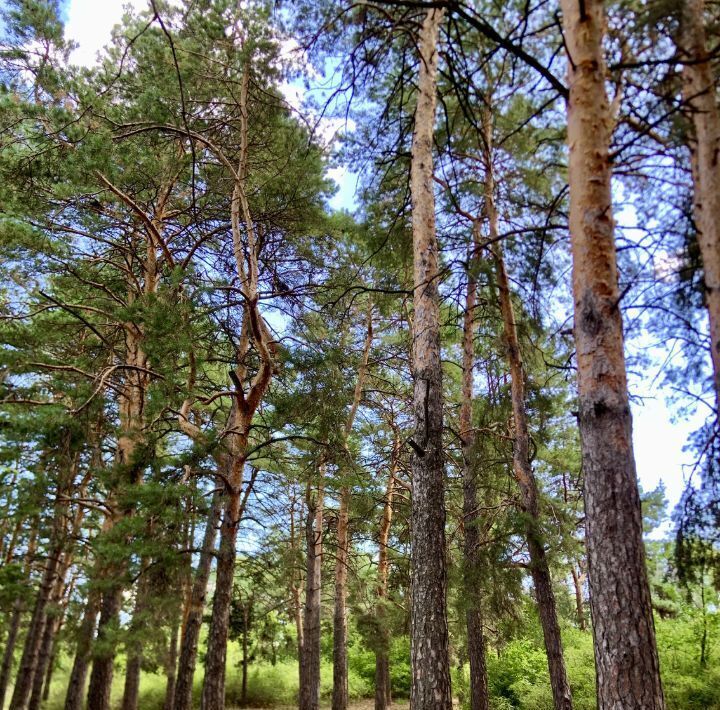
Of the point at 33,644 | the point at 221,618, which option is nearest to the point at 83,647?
the point at 221,618

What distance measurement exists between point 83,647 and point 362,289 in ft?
20.0

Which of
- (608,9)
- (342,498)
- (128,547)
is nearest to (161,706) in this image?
(342,498)

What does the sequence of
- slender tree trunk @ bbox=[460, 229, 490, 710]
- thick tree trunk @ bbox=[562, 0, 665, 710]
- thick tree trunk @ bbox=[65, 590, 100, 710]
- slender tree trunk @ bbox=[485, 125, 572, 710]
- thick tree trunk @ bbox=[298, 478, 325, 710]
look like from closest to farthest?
1. thick tree trunk @ bbox=[562, 0, 665, 710]
2. slender tree trunk @ bbox=[485, 125, 572, 710]
3. thick tree trunk @ bbox=[65, 590, 100, 710]
4. slender tree trunk @ bbox=[460, 229, 490, 710]
5. thick tree trunk @ bbox=[298, 478, 325, 710]

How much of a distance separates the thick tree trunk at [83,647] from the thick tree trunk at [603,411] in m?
6.80

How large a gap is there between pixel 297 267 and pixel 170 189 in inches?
100

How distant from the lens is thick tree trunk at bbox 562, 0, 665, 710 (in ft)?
8.70

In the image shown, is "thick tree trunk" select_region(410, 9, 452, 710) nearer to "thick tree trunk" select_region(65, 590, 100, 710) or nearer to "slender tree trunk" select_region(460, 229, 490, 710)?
"slender tree trunk" select_region(460, 229, 490, 710)

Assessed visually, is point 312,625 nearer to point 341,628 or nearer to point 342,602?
point 341,628

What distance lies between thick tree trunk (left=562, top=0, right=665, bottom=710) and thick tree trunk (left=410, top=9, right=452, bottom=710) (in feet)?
6.29

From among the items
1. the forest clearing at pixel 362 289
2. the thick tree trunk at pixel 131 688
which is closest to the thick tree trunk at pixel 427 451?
the forest clearing at pixel 362 289

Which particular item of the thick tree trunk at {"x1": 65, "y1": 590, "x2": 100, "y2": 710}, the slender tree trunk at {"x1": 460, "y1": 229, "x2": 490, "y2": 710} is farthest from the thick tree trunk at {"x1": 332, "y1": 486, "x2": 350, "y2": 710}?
the thick tree trunk at {"x1": 65, "y1": 590, "x2": 100, "y2": 710}

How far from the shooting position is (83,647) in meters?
7.15

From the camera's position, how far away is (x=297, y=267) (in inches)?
369

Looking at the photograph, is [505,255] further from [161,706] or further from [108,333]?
[161,706]
